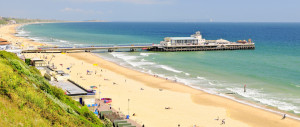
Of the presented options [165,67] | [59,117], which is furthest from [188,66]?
[59,117]

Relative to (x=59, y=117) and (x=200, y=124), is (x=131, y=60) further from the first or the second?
(x=59, y=117)

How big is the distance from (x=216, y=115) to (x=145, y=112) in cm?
783

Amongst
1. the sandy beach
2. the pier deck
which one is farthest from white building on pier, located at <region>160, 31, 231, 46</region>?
the sandy beach

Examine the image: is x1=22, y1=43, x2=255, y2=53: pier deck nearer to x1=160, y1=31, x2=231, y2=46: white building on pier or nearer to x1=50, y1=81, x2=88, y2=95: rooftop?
x1=160, y1=31, x2=231, y2=46: white building on pier

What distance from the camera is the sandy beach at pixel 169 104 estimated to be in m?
32.0

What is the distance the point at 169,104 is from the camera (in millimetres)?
37438

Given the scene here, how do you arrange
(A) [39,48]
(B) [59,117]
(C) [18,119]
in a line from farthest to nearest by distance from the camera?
(A) [39,48] < (B) [59,117] < (C) [18,119]

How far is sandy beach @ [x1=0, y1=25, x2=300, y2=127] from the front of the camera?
105 ft

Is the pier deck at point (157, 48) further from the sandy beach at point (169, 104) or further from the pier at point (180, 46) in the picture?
the sandy beach at point (169, 104)

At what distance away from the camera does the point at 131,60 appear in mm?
72875

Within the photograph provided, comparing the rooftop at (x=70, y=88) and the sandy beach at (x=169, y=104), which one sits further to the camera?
the rooftop at (x=70, y=88)

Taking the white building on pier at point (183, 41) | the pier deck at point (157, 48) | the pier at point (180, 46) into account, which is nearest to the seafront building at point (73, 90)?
the pier deck at point (157, 48)

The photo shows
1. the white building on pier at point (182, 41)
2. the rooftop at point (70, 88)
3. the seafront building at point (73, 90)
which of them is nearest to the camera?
the seafront building at point (73, 90)

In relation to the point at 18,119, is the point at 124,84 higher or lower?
lower
